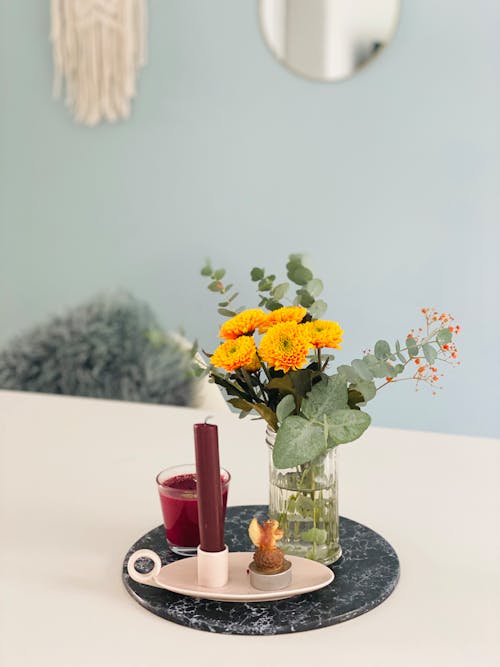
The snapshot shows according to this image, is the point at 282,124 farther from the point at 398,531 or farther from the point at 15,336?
the point at 398,531

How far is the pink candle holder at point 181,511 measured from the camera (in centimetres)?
104

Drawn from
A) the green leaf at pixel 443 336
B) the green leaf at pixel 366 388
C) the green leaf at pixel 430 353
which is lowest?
the green leaf at pixel 366 388

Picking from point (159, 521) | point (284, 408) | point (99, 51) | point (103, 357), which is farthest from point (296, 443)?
point (99, 51)

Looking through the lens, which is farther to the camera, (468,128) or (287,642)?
(468,128)

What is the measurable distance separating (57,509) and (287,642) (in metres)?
0.49

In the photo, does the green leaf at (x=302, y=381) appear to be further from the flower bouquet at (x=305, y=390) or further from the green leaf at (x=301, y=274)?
the green leaf at (x=301, y=274)

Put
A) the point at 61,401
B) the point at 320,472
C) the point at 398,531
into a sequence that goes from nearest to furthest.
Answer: the point at 320,472 < the point at 398,531 < the point at 61,401

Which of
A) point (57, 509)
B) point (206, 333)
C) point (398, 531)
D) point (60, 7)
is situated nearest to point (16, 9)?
point (60, 7)

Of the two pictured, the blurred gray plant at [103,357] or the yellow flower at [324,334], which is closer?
the yellow flower at [324,334]

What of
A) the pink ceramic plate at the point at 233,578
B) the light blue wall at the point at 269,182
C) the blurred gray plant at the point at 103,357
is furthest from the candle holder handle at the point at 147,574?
the blurred gray plant at the point at 103,357

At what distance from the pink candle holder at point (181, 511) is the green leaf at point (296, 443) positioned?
0.38ft

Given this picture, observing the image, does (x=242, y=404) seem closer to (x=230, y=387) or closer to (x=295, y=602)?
(x=230, y=387)

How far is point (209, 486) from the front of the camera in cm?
95

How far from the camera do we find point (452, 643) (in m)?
0.88
